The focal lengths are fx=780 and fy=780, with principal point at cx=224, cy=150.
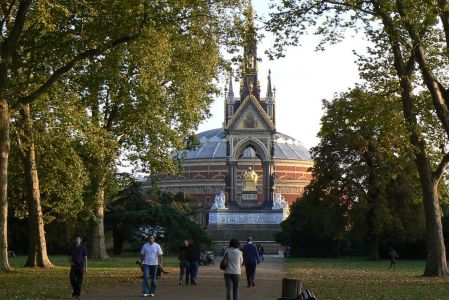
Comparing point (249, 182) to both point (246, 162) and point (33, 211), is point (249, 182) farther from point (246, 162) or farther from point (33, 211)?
point (33, 211)

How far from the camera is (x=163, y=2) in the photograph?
23.7m

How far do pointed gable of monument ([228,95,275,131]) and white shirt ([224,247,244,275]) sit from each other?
2873 inches

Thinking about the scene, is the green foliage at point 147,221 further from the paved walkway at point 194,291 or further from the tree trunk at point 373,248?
the paved walkway at point 194,291

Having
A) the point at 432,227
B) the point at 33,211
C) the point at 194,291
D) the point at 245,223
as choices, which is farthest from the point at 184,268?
the point at 245,223

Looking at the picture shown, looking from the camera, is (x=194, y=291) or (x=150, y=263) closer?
(x=150, y=263)

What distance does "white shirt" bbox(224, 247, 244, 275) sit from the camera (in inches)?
601

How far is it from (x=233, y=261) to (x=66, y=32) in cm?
1201

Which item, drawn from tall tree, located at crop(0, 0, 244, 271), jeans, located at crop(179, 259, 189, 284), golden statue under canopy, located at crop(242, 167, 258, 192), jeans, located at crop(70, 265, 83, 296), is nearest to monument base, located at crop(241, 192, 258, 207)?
golden statue under canopy, located at crop(242, 167, 258, 192)

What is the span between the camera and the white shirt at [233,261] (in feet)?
50.1

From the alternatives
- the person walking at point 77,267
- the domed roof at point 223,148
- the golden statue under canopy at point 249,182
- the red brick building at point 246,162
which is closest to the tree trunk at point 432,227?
the person walking at point 77,267

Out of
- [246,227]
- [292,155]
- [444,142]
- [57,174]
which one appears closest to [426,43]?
[444,142]

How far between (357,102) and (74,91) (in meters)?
11.0

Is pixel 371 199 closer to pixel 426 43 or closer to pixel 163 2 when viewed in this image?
pixel 426 43

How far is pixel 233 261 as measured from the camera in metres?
15.4
